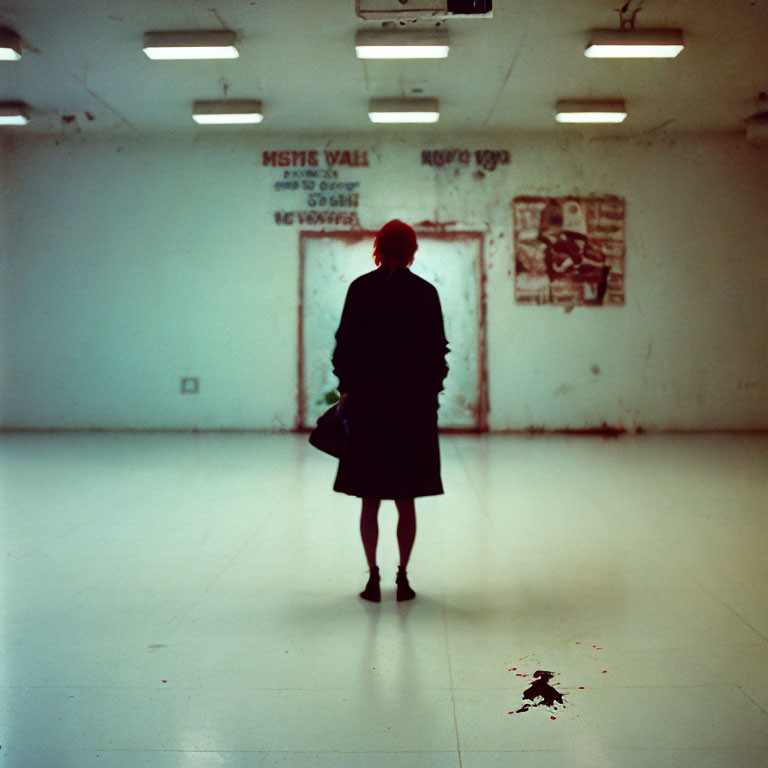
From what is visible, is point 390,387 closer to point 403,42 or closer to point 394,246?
point 394,246

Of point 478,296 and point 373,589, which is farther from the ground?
point 478,296

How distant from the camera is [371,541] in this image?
2.85 m

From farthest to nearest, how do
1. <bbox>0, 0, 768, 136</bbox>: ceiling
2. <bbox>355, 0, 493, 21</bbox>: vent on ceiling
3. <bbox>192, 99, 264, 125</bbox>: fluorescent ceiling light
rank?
<bbox>192, 99, 264, 125</bbox>: fluorescent ceiling light → <bbox>0, 0, 768, 136</bbox>: ceiling → <bbox>355, 0, 493, 21</bbox>: vent on ceiling

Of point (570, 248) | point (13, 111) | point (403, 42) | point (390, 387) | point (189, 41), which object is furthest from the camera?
point (570, 248)

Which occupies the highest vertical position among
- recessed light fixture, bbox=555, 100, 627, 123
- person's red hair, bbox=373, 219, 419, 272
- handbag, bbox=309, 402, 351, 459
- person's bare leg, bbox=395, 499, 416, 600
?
recessed light fixture, bbox=555, 100, 627, 123

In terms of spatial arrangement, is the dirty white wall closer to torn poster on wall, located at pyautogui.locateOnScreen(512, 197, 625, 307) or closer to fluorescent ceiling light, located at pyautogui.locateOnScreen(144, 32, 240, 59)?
torn poster on wall, located at pyautogui.locateOnScreen(512, 197, 625, 307)

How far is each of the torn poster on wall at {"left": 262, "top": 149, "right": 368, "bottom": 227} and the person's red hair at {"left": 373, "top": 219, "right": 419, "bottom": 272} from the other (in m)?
5.53

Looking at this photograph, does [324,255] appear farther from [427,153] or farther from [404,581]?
[404,581]

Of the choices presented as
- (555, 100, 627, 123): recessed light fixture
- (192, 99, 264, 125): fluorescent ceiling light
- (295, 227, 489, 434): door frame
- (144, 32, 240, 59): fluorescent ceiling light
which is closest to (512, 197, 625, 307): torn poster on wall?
(295, 227, 489, 434): door frame

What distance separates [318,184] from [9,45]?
3.38 m

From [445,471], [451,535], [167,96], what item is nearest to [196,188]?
[167,96]

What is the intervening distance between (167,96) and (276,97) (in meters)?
0.97

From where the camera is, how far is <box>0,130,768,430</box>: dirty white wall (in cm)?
818

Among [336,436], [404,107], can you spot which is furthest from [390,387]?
→ [404,107]
